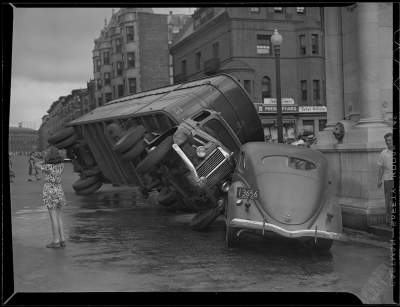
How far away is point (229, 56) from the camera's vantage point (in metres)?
10.3

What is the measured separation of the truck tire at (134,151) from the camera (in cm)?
1017

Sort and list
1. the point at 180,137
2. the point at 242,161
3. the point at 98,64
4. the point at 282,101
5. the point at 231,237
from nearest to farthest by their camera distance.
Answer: the point at 98,64, the point at 231,237, the point at 242,161, the point at 180,137, the point at 282,101

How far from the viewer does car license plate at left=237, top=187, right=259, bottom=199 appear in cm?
785

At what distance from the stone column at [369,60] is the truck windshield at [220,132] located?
9.10 feet

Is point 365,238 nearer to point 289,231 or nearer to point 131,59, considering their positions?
point 289,231

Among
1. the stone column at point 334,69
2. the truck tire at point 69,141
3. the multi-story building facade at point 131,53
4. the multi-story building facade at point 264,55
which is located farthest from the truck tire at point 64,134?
the stone column at point 334,69

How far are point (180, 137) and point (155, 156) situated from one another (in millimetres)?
641

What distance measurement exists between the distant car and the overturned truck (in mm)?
942

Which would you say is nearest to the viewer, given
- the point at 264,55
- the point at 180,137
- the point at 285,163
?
the point at 285,163

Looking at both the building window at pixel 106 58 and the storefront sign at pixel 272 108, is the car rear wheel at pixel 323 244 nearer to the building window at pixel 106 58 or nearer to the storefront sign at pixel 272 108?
the building window at pixel 106 58

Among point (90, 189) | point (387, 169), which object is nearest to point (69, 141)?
point (90, 189)

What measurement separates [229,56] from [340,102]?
2.77 m

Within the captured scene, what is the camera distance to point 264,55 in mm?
12508
